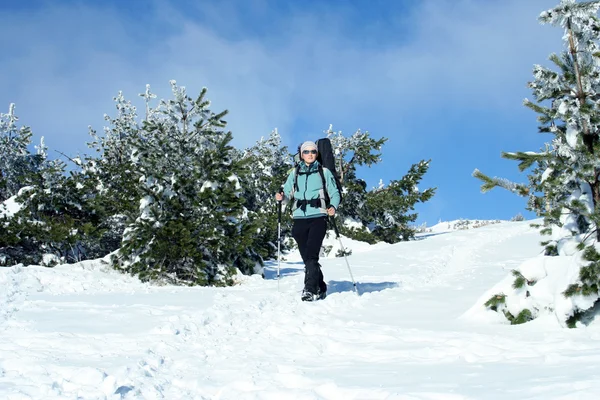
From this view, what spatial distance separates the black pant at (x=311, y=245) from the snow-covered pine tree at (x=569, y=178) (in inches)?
115

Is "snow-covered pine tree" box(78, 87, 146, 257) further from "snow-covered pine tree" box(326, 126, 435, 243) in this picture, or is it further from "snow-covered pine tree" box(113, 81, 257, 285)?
"snow-covered pine tree" box(326, 126, 435, 243)

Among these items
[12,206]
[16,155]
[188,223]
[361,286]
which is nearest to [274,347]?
[361,286]

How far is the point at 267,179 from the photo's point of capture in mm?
25109

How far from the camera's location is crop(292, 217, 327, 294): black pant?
7.79m

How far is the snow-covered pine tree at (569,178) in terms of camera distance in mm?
4867

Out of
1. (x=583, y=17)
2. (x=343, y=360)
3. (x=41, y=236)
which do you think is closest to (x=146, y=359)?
(x=343, y=360)

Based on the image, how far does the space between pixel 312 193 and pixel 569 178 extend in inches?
147

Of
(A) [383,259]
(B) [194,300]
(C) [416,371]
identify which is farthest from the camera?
(A) [383,259]

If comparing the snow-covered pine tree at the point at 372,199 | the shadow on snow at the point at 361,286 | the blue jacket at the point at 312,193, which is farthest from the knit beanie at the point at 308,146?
the snow-covered pine tree at the point at 372,199

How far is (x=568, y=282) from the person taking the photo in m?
4.90

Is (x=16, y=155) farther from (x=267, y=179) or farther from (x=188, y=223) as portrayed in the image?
(x=188, y=223)

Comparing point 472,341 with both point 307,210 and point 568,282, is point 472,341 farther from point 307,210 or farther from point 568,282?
point 307,210

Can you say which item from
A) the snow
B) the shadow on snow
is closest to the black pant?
the shadow on snow

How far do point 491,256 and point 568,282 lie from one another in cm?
1133
